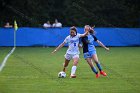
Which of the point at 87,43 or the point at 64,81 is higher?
the point at 87,43

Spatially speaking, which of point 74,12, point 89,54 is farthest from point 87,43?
point 74,12

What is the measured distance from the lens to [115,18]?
152 ft

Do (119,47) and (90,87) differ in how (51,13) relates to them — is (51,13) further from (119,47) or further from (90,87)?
(90,87)

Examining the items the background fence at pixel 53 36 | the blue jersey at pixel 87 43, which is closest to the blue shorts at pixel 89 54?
the blue jersey at pixel 87 43

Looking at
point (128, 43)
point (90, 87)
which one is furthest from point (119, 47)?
point (90, 87)

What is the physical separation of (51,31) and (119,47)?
5.48 meters

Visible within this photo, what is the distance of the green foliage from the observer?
4509 centimetres

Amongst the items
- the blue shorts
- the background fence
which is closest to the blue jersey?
the blue shorts

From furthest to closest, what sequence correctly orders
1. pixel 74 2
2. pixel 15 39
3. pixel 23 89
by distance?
pixel 74 2
pixel 15 39
pixel 23 89

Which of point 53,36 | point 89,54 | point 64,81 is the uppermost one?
point 89,54

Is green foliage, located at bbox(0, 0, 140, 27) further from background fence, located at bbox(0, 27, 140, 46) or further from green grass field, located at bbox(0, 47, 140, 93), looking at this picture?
green grass field, located at bbox(0, 47, 140, 93)

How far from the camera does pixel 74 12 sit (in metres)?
45.4

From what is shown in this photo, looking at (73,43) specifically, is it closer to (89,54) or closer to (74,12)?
(89,54)

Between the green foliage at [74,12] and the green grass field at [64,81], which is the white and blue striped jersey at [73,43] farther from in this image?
the green foliage at [74,12]
